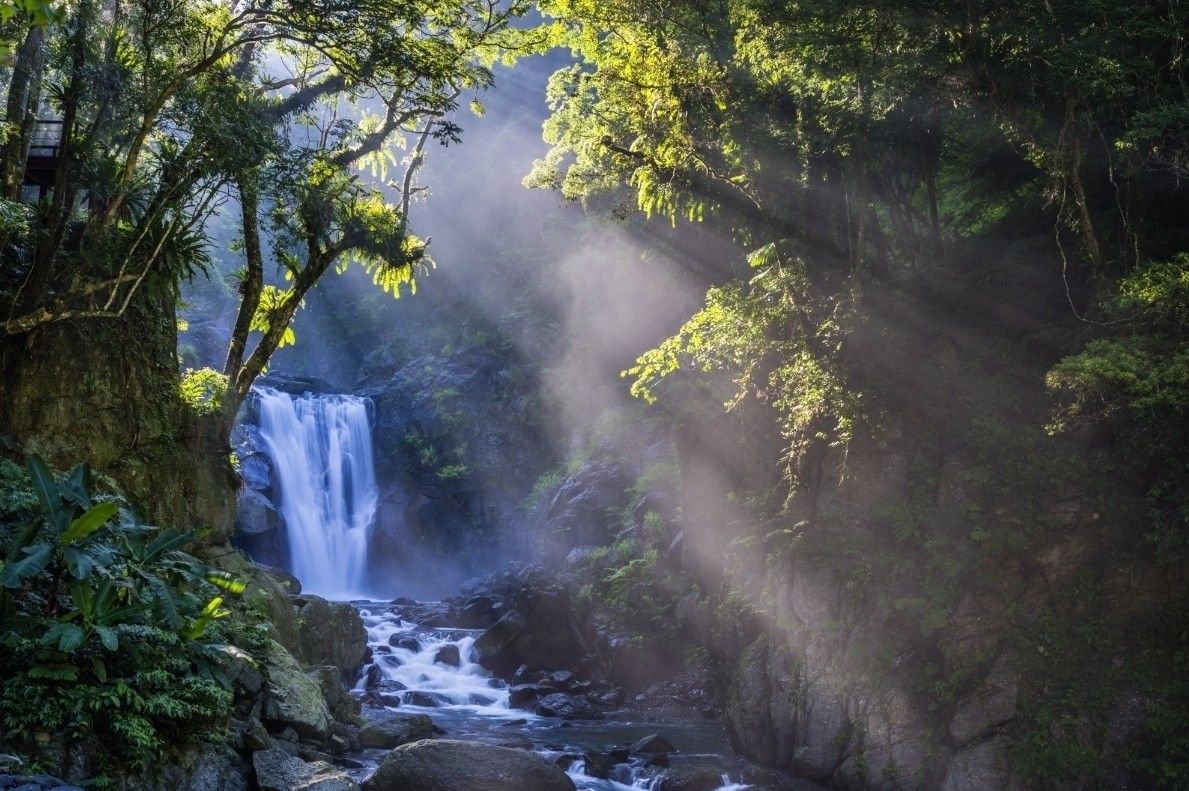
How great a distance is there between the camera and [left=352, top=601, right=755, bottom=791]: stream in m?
13.6

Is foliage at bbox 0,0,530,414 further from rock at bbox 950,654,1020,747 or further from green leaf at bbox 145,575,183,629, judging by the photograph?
rock at bbox 950,654,1020,747

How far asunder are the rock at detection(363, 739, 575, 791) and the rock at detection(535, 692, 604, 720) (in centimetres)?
686

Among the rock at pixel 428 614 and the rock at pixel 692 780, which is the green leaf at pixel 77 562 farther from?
the rock at pixel 428 614

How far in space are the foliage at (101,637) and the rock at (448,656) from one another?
13.3 m

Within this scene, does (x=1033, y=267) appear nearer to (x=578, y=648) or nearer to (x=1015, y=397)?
(x=1015, y=397)

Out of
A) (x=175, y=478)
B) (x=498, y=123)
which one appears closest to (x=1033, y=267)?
(x=175, y=478)

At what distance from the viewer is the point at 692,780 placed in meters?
12.7

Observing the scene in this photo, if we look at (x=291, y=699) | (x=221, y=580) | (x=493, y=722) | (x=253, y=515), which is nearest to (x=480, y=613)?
(x=493, y=722)

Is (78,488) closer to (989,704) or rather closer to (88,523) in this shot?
(88,523)

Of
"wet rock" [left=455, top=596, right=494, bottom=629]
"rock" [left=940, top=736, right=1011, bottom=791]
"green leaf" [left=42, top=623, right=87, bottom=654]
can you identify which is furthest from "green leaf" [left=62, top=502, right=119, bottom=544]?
"wet rock" [left=455, top=596, right=494, bottom=629]

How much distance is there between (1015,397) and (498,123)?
1649 inches

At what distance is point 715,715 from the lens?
1784cm

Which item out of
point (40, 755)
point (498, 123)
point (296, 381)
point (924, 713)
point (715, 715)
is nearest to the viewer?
point (40, 755)

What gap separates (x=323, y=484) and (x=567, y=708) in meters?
19.4
